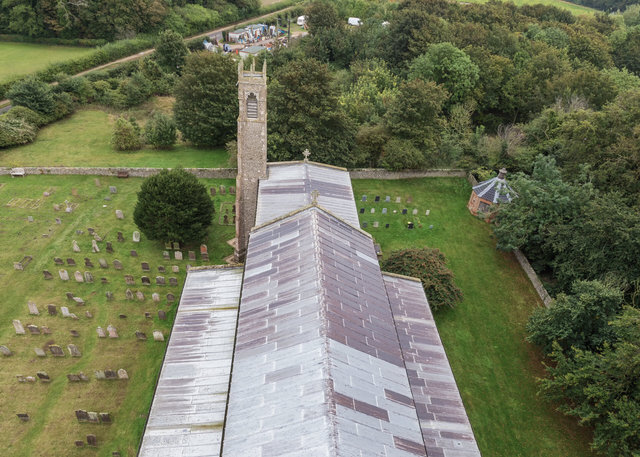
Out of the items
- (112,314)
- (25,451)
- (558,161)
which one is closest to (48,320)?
(112,314)

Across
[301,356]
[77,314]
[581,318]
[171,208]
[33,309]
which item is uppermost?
[301,356]

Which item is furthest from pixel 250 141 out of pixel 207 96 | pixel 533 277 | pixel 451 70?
pixel 451 70

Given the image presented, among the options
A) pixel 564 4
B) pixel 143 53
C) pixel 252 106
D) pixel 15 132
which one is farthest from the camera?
pixel 564 4

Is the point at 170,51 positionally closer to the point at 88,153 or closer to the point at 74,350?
the point at 88,153

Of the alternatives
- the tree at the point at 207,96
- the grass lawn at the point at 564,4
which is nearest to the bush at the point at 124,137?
the tree at the point at 207,96

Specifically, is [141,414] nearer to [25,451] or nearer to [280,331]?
[25,451]

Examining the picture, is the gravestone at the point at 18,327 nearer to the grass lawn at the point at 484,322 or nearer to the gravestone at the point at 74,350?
the gravestone at the point at 74,350
